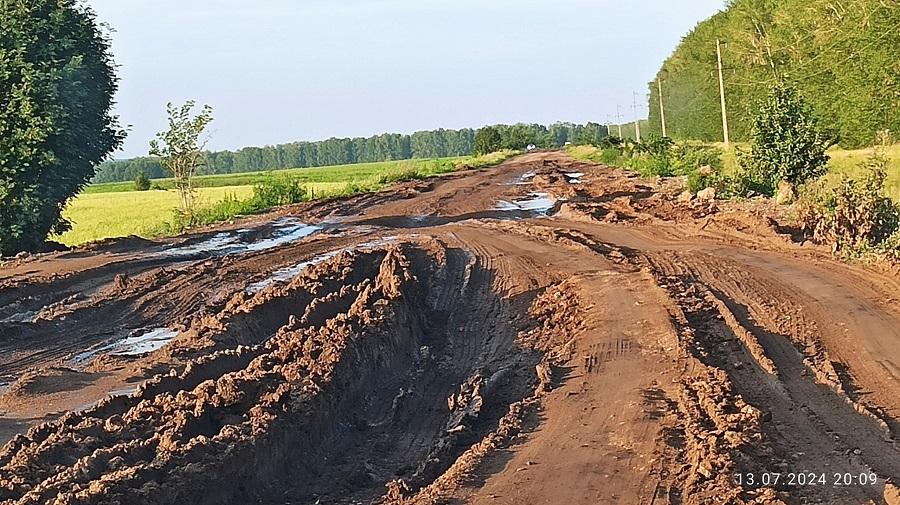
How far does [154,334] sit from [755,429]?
8195 mm

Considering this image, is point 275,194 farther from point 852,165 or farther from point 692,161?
point 852,165

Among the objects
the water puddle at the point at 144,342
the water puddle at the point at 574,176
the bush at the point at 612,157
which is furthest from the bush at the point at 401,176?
the water puddle at the point at 144,342

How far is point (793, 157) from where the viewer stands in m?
22.9

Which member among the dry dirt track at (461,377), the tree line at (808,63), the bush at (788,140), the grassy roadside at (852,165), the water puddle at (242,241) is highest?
the tree line at (808,63)

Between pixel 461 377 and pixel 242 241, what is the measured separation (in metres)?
13.2

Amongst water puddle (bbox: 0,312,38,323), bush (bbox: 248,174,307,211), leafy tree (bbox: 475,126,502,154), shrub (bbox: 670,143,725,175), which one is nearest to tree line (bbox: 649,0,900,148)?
shrub (bbox: 670,143,725,175)

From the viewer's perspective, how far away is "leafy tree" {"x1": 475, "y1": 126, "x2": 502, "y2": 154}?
350ft

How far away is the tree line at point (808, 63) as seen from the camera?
107 ft

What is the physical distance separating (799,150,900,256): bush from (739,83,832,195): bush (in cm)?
630

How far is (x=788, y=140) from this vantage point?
2291 centimetres

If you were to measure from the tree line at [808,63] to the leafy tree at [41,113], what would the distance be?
20196 millimetres

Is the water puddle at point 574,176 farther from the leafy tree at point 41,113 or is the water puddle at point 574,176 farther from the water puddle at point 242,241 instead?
the leafy tree at point 41,113

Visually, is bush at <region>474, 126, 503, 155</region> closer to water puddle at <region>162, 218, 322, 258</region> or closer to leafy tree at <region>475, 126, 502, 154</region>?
leafy tree at <region>475, 126, 502, 154</region>

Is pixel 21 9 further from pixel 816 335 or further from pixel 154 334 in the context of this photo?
pixel 816 335
